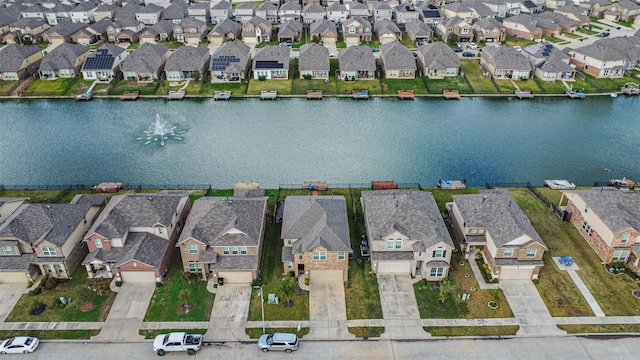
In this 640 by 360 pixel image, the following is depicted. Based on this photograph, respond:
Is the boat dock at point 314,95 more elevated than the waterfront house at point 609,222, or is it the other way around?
the waterfront house at point 609,222

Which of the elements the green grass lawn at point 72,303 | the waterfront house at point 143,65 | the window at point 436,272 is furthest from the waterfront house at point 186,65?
the window at point 436,272

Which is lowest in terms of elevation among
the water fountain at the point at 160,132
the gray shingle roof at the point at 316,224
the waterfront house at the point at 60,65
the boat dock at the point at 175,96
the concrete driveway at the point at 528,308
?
the water fountain at the point at 160,132

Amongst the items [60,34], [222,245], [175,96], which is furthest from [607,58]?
[60,34]

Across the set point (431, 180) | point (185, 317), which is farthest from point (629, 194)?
point (185, 317)

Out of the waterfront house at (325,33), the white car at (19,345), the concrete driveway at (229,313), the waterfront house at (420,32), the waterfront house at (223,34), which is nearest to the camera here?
the white car at (19,345)

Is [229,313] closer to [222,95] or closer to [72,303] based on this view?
[72,303]

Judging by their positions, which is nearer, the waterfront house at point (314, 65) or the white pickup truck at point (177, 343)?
the white pickup truck at point (177, 343)

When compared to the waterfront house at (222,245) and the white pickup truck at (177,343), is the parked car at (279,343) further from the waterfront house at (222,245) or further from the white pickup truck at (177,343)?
the waterfront house at (222,245)
